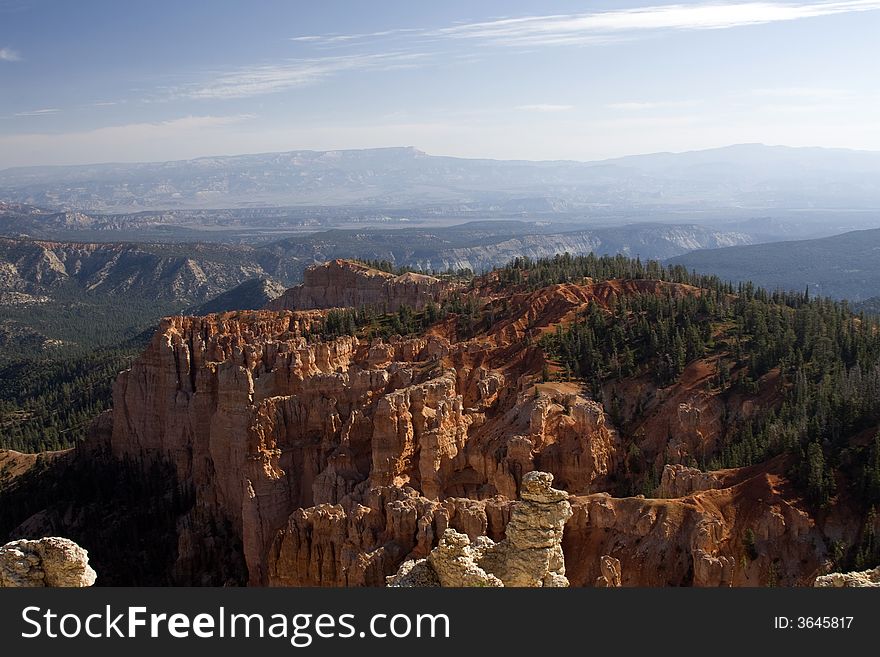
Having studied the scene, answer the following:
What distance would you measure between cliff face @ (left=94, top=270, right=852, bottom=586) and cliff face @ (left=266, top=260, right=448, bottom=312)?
17.3 m

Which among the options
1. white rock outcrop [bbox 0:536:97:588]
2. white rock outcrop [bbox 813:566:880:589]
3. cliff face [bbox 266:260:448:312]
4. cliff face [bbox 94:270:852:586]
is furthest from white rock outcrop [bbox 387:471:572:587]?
cliff face [bbox 266:260:448:312]

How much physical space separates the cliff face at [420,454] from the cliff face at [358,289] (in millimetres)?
17277

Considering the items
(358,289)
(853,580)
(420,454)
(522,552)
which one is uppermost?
(853,580)

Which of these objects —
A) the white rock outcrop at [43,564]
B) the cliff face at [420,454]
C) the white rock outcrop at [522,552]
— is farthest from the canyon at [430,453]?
the white rock outcrop at [43,564]

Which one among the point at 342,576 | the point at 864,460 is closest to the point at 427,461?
the point at 342,576

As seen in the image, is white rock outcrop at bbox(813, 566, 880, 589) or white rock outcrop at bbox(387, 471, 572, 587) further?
white rock outcrop at bbox(387, 471, 572, 587)

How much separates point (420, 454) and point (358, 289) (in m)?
60.8

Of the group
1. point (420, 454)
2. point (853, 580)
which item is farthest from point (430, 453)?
point (853, 580)

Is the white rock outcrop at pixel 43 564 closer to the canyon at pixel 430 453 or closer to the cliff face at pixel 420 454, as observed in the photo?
the cliff face at pixel 420 454

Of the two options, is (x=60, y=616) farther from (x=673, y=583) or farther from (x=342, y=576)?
(x=673, y=583)

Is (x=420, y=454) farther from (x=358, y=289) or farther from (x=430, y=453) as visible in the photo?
(x=358, y=289)

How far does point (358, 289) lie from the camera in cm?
10794

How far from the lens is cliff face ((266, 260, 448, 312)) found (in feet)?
327

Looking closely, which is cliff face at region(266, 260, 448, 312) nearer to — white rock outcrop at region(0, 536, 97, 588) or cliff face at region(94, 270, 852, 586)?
cliff face at region(94, 270, 852, 586)
